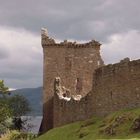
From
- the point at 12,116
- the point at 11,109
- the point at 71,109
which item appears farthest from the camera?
the point at 11,109

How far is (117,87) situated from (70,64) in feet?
76.4

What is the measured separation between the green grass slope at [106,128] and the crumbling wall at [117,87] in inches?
39.2

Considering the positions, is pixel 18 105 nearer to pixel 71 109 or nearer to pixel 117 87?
pixel 71 109

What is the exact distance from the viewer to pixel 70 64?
2670 inches

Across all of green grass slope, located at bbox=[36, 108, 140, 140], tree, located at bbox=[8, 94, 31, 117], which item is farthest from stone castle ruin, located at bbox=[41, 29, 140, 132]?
tree, located at bbox=[8, 94, 31, 117]

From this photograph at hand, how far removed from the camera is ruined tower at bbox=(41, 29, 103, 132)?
220ft

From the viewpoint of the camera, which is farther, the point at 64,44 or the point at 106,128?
the point at 64,44

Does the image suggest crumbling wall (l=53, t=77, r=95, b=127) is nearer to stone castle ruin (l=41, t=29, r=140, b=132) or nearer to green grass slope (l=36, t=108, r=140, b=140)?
stone castle ruin (l=41, t=29, r=140, b=132)

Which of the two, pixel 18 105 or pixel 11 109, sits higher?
pixel 18 105

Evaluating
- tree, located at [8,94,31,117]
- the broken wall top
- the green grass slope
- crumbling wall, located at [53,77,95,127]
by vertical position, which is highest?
the broken wall top

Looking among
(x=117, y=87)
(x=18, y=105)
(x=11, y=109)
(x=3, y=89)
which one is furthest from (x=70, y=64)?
(x=18, y=105)

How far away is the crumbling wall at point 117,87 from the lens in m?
42.9

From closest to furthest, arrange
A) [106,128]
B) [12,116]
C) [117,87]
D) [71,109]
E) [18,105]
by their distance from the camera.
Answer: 1. [106,128]
2. [117,87]
3. [71,109]
4. [12,116]
5. [18,105]

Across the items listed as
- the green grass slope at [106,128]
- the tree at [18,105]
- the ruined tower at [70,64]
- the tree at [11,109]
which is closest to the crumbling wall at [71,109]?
the green grass slope at [106,128]
